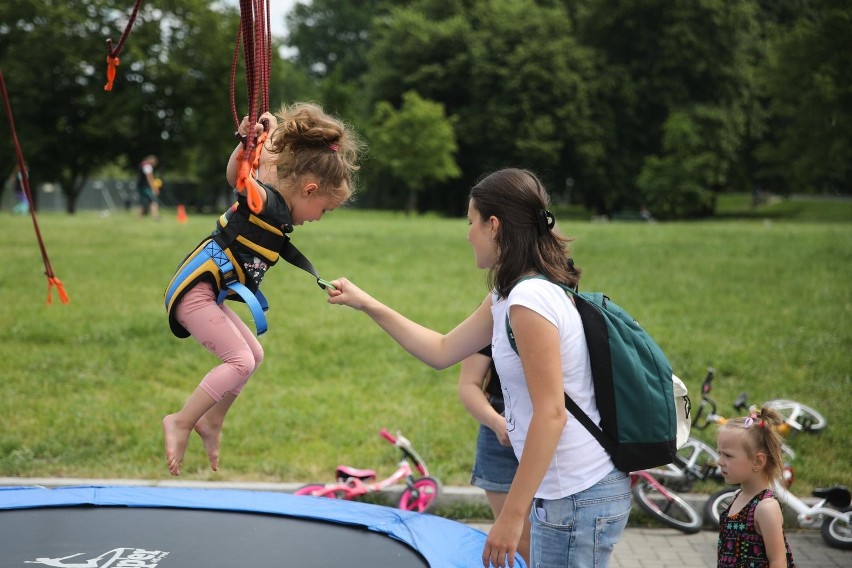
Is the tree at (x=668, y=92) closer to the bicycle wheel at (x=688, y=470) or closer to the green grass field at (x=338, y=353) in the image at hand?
the green grass field at (x=338, y=353)

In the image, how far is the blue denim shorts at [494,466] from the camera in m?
3.79

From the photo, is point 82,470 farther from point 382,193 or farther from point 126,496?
point 382,193

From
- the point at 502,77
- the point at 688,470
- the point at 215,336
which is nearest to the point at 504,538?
the point at 215,336

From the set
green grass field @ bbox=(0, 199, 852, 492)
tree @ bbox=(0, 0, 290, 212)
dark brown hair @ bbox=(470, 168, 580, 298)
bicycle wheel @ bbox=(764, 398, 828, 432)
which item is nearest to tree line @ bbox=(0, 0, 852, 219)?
tree @ bbox=(0, 0, 290, 212)

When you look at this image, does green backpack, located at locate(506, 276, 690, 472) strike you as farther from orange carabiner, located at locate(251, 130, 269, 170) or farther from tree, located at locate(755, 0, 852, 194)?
tree, located at locate(755, 0, 852, 194)

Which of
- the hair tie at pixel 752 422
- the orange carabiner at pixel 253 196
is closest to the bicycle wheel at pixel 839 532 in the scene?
the hair tie at pixel 752 422

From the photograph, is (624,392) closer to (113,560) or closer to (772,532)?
(772,532)

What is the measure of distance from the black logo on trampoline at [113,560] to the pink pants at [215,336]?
3.01 feet

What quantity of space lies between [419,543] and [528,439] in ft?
5.39

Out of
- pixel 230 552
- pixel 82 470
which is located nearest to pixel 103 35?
pixel 82 470

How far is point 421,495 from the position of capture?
5.49 m

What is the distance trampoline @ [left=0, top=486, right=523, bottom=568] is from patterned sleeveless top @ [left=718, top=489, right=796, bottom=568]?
2.64ft

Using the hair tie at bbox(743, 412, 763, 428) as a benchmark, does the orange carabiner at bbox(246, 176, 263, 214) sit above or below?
above

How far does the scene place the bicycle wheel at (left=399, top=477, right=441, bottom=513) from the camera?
17.8 feet
